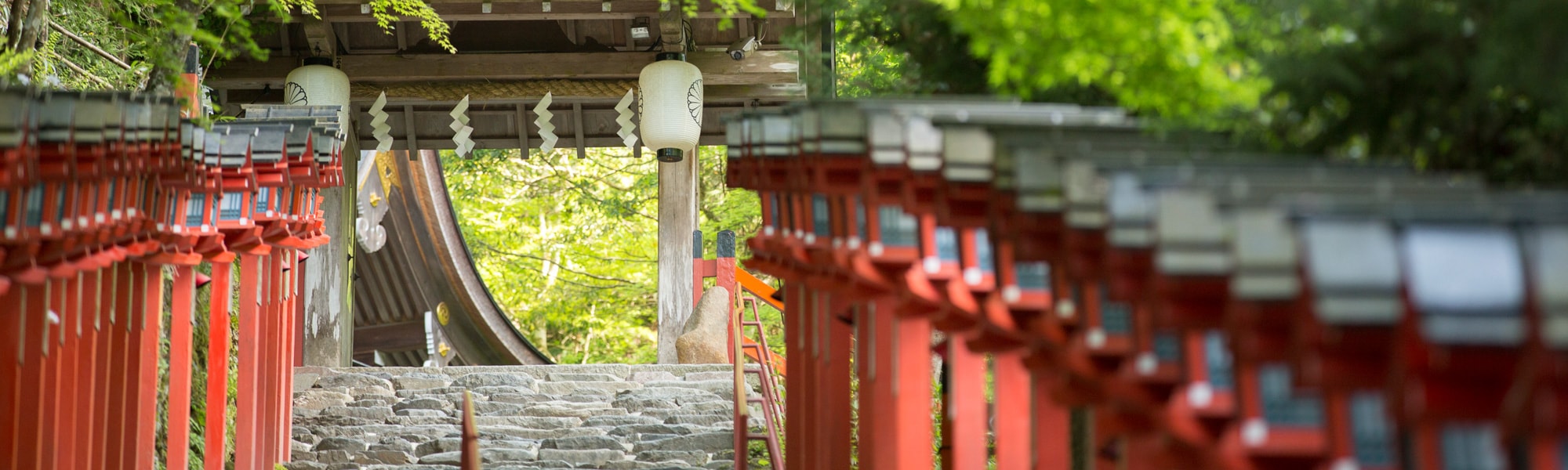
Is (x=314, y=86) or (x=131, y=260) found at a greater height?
(x=314, y=86)

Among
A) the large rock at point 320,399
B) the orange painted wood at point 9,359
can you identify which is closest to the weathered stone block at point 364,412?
the large rock at point 320,399

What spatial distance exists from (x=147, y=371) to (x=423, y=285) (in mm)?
8062

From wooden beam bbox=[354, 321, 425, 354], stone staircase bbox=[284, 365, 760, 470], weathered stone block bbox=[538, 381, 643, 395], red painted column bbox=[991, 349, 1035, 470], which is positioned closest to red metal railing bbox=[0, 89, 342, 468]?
stone staircase bbox=[284, 365, 760, 470]

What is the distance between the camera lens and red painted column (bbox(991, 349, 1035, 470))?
4594 mm

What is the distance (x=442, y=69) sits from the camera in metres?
12.5

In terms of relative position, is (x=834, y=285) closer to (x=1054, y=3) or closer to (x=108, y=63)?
(x=1054, y=3)

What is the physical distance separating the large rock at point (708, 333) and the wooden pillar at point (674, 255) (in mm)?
398

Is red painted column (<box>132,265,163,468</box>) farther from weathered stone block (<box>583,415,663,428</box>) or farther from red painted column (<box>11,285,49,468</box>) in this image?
weathered stone block (<box>583,415,663,428</box>)

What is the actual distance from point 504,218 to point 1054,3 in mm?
18687

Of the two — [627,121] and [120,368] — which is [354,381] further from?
[120,368]

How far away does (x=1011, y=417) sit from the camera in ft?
15.4

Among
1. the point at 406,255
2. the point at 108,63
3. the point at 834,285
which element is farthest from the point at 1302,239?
the point at 406,255

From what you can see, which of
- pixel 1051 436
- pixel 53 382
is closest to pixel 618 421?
pixel 53 382

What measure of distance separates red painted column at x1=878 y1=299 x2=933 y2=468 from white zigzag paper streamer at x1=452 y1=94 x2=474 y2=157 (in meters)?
8.24
